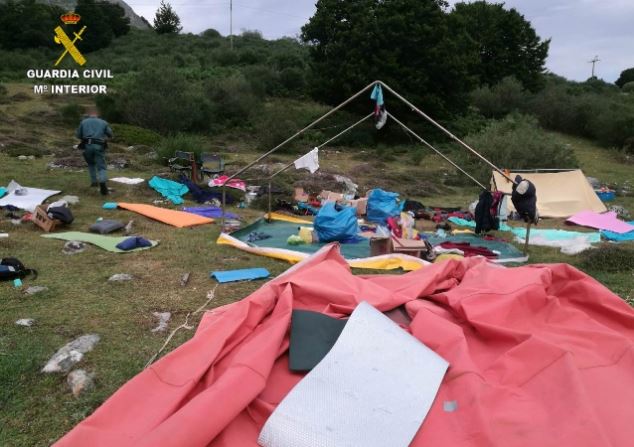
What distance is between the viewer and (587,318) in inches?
121

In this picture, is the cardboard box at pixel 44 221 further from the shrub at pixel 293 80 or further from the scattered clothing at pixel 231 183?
the shrub at pixel 293 80

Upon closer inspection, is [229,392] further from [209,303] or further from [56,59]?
[56,59]

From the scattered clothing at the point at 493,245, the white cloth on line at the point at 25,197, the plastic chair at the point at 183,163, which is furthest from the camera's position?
the plastic chair at the point at 183,163

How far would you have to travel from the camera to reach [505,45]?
3406 cm

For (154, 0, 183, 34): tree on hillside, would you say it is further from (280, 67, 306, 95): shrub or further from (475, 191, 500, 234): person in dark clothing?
(475, 191, 500, 234): person in dark clothing

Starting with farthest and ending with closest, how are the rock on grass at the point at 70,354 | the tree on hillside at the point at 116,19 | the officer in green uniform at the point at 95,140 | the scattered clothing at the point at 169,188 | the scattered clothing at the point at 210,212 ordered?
the tree on hillside at the point at 116,19
the scattered clothing at the point at 169,188
the officer in green uniform at the point at 95,140
the scattered clothing at the point at 210,212
the rock on grass at the point at 70,354

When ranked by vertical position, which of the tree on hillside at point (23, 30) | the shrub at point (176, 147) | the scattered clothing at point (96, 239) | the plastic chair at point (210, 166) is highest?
the tree on hillside at point (23, 30)

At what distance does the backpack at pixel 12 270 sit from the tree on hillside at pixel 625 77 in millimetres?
51744

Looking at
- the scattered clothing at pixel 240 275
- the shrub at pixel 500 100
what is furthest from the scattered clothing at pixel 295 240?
the shrub at pixel 500 100

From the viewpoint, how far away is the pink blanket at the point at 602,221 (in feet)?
28.0

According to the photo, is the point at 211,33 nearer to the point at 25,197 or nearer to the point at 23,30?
the point at 23,30

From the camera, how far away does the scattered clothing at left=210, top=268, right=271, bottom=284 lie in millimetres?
5031

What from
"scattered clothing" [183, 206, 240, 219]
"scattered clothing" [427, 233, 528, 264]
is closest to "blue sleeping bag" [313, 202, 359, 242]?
"scattered clothing" [427, 233, 528, 264]

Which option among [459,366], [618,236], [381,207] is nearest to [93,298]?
[459,366]
